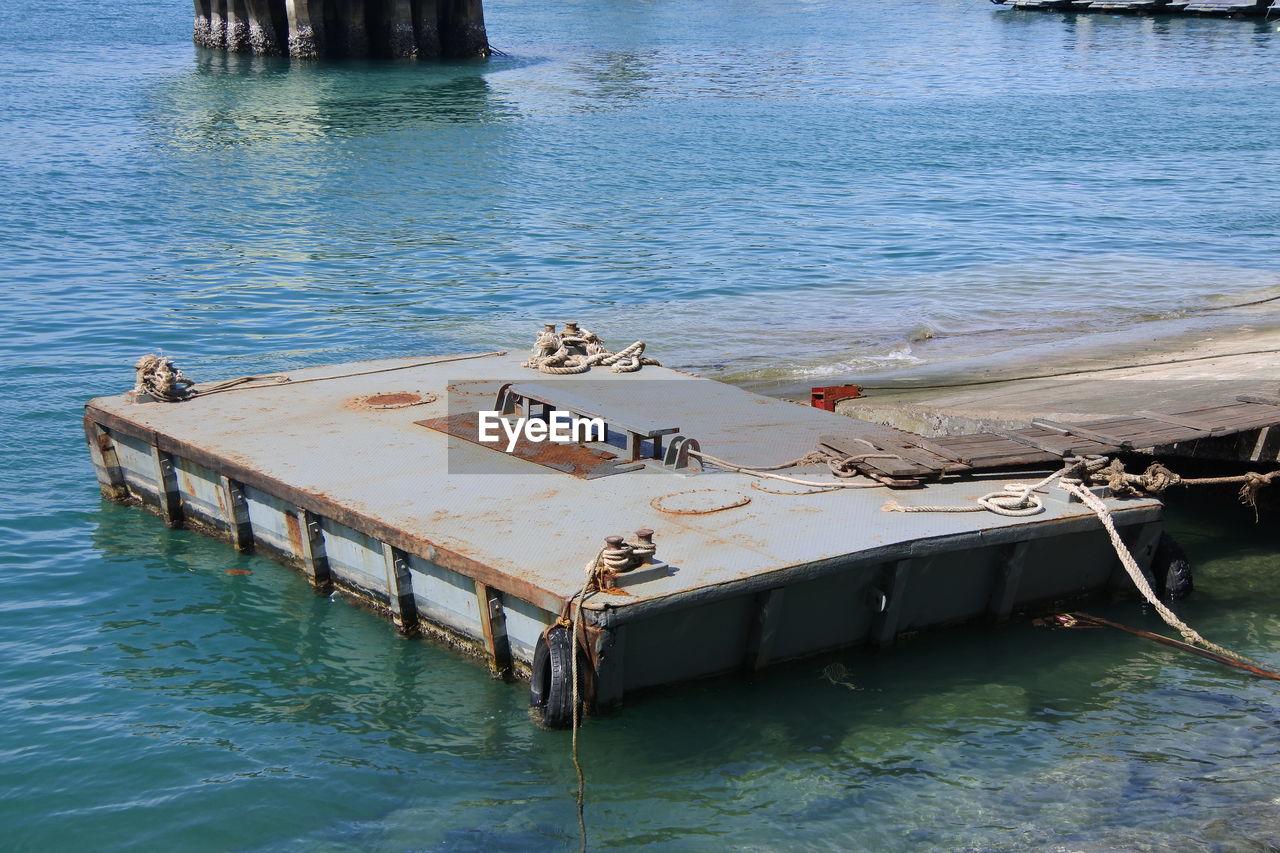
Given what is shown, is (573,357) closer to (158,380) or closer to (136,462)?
(158,380)

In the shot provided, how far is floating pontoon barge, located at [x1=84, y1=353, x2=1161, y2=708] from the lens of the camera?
319 inches

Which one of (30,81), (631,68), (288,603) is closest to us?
(288,603)

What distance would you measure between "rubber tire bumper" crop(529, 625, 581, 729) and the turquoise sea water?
202mm

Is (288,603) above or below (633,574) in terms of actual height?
below

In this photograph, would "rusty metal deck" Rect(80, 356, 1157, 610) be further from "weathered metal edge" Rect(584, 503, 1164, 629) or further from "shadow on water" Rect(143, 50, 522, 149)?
"shadow on water" Rect(143, 50, 522, 149)

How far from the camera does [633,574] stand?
7719 mm

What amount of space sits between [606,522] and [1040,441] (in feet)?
12.8

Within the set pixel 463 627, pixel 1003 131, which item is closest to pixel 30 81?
pixel 1003 131

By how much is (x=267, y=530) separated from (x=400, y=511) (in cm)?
201

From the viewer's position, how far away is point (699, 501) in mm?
9250

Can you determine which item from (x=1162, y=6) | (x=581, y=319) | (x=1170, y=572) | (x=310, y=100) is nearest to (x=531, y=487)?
(x=1170, y=572)

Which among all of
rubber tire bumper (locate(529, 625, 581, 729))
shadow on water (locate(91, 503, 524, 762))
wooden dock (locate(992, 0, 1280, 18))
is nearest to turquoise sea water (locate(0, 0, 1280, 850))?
shadow on water (locate(91, 503, 524, 762))

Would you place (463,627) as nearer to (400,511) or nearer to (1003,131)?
(400,511)

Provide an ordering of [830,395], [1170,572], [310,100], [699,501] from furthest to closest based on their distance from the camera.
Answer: [310,100] → [830,395] → [1170,572] → [699,501]
